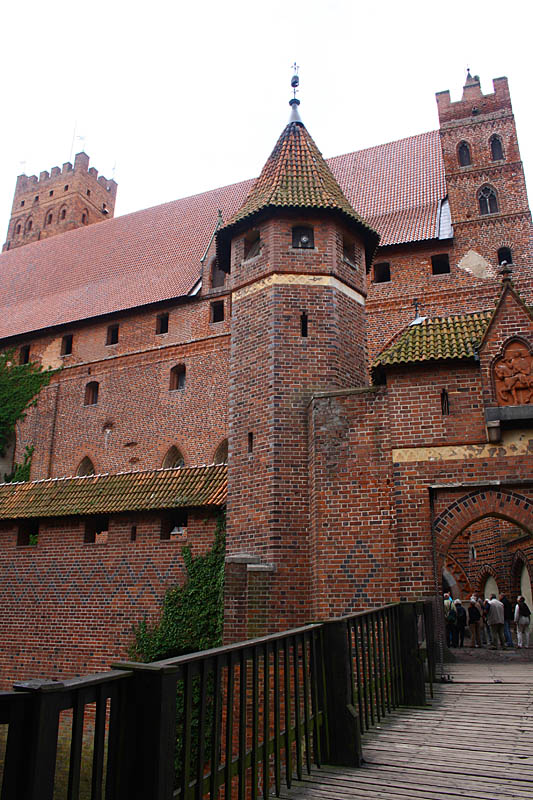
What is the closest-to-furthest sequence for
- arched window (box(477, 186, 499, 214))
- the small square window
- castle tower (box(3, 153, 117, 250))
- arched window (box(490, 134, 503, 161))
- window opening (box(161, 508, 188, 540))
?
window opening (box(161, 508, 188, 540)) → arched window (box(477, 186, 499, 214)) → arched window (box(490, 134, 503, 161)) → the small square window → castle tower (box(3, 153, 117, 250))

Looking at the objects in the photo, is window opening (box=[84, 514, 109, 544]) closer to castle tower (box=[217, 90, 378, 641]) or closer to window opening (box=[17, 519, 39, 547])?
window opening (box=[17, 519, 39, 547])

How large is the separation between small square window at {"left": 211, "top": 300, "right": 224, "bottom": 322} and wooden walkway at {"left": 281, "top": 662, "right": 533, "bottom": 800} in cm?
1782

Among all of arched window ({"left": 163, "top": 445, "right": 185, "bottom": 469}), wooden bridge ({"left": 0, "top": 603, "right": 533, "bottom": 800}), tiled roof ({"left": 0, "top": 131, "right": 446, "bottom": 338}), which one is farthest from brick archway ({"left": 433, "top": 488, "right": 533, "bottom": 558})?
arched window ({"left": 163, "top": 445, "right": 185, "bottom": 469})

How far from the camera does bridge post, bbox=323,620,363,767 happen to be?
16.5 ft

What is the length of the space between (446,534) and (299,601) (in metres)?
2.68

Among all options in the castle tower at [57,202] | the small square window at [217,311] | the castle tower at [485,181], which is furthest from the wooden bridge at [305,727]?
the castle tower at [57,202]

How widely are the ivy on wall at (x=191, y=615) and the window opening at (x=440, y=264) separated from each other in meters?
12.2

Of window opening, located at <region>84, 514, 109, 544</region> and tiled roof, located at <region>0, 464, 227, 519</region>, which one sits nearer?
tiled roof, located at <region>0, 464, 227, 519</region>

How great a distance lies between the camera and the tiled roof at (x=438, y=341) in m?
11.1

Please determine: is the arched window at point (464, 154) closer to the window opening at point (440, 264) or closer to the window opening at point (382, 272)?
the window opening at point (440, 264)

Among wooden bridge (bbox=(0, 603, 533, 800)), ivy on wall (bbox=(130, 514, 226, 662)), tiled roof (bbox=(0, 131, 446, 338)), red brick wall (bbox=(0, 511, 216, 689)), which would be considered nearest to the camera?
wooden bridge (bbox=(0, 603, 533, 800))

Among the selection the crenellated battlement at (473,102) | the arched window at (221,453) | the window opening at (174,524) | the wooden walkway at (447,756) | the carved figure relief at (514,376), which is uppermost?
the crenellated battlement at (473,102)

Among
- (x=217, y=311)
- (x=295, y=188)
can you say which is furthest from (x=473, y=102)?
(x=295, y=188)

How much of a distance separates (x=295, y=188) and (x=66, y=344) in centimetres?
1559
